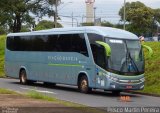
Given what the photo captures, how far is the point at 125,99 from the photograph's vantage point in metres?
20.8

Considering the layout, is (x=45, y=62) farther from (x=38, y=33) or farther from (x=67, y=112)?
(x=67, y=112)

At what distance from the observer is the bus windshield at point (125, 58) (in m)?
23.0

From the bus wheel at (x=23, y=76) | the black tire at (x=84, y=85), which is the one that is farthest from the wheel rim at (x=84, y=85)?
the bus wheel at (x=23, y=76)

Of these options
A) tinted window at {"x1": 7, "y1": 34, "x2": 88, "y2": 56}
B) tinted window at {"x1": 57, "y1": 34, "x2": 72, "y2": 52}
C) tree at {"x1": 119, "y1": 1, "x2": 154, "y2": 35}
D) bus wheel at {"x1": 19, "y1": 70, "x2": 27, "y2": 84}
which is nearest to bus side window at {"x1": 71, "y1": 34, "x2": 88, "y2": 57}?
tinted window at {"x1": 7, "y1": 34, "x2": 88, "y2": 56}

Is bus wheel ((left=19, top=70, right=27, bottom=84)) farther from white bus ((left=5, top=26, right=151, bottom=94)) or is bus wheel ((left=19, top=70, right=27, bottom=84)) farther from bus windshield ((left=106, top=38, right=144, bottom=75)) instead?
bus windshield ((left=106, top=38, right=144, bottom=75))

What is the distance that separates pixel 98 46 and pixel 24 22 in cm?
4825

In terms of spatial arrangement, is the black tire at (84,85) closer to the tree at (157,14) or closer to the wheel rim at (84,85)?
the wheel rim at (84,85)

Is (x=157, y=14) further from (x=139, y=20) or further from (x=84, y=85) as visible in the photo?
(x=84, y=85)

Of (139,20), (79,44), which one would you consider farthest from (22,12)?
(79,44)

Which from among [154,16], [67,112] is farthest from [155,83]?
[154,16]

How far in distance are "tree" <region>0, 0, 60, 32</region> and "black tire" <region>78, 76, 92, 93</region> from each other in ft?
114

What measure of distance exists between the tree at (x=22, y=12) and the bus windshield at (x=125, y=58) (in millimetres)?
36339

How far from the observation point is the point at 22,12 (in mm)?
68500

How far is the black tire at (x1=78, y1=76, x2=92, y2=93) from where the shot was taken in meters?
24.5
